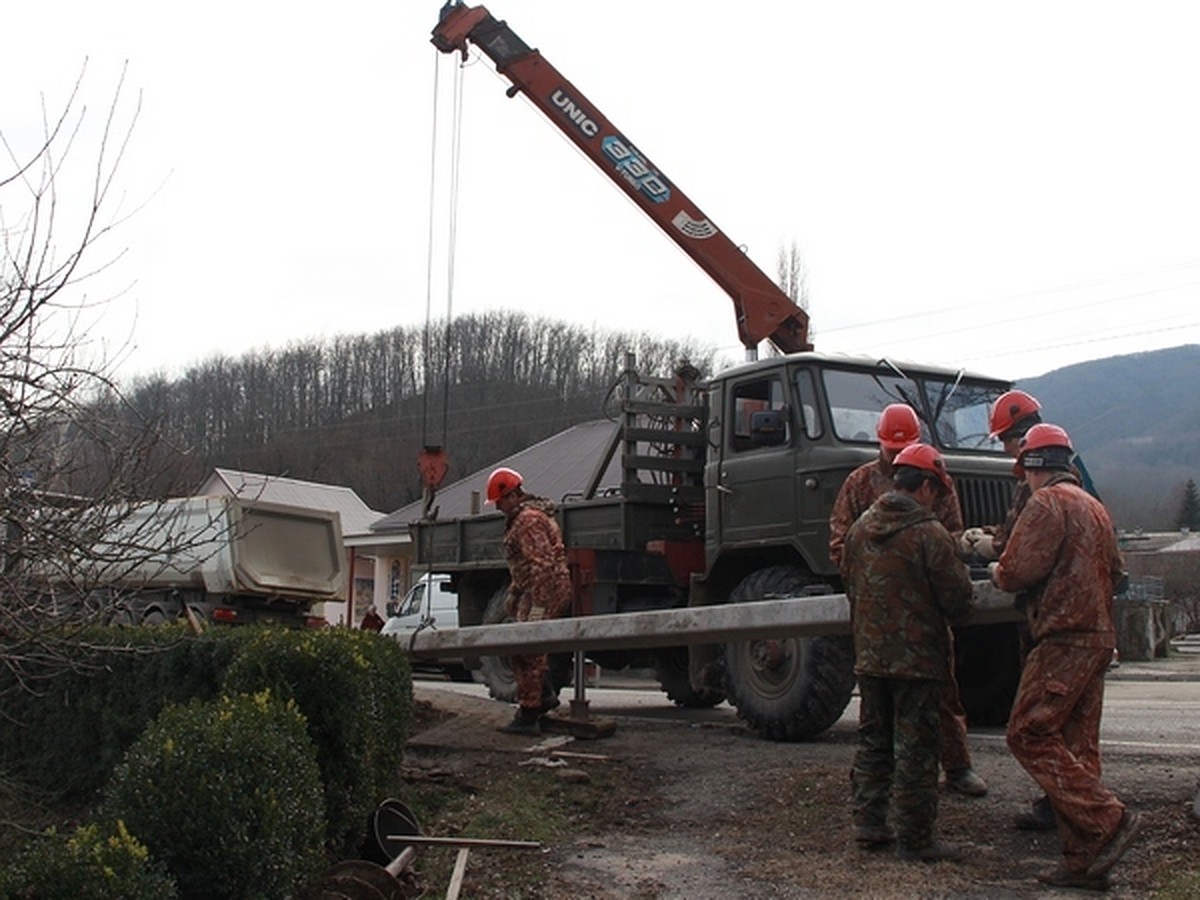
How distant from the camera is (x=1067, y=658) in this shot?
222 inches

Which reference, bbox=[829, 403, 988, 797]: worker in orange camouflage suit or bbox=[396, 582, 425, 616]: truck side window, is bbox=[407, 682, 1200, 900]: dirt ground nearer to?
bbox=[829, 403, 988, 797]: worker in orange camouflage suit

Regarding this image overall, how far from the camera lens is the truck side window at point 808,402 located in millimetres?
9953

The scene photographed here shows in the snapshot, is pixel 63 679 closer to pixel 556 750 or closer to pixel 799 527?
pixel 556 750

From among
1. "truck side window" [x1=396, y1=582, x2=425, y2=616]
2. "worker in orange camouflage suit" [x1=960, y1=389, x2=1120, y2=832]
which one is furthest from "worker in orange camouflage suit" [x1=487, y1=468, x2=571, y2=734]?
"truck side window" [x1=396, y1=582, x2=425, y2=616]

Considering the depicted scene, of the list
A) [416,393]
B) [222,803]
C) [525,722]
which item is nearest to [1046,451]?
[222,803]

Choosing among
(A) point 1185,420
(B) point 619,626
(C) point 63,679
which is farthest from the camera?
(A) point 1185,420

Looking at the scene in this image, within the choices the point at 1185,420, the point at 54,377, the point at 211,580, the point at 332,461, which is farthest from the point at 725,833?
the point at 1185,420

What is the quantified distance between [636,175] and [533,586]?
17.8ft

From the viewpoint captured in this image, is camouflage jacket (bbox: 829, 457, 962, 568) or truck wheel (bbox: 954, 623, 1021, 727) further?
truck wheel (bbox: 954, 623, 1021, 727)

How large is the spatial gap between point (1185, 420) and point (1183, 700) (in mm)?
170733

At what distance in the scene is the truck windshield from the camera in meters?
10.0

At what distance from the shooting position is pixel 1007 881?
5676mm

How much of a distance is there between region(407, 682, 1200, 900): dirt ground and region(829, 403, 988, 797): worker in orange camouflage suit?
15 centimetres

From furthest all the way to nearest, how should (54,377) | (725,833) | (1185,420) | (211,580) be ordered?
(1185,420), (211,580), (725,833), (54,377)
